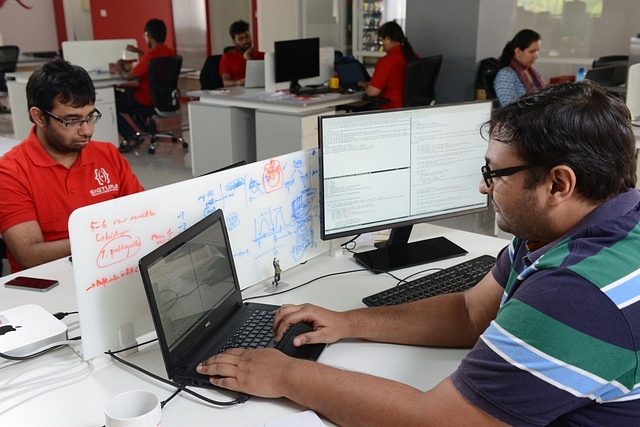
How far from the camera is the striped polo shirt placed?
0.85m

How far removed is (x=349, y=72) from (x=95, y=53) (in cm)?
282

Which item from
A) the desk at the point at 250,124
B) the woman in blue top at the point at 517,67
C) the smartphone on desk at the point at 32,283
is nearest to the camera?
the smartphone on desk at the point at 32,283

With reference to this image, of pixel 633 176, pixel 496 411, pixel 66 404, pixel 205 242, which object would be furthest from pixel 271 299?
pixel 633 176

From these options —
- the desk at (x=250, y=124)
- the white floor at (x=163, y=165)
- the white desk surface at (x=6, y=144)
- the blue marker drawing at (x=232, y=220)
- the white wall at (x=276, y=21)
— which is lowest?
the white floor at (x=163, y=165)

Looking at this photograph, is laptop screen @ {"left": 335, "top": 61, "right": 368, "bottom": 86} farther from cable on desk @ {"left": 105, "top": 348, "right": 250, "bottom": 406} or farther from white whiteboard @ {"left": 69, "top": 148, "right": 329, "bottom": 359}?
cable on desk @ {"left": 105, "top": 348, "right": 250, "bottom": 406}

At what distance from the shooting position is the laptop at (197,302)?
117 centimetres

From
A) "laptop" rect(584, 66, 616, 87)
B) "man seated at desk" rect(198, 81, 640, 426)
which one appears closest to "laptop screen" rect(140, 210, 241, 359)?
"man seated at desk" rect(198, 81, 640, 426)

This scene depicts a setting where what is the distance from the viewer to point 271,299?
62.8 inches

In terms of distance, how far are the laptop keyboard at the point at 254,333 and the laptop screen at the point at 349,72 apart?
4428 millimetres

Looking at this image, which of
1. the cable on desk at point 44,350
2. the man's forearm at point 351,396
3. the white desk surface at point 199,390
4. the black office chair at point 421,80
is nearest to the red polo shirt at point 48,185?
the white desk surface at point 199,390

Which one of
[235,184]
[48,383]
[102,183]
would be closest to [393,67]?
[102,183]

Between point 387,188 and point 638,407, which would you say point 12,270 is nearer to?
point 387,188

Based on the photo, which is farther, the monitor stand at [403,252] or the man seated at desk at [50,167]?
the man seated at desk at [50,167]

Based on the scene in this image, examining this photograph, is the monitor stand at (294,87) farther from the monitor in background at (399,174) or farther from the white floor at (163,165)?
the monitor in background at (399,174)
